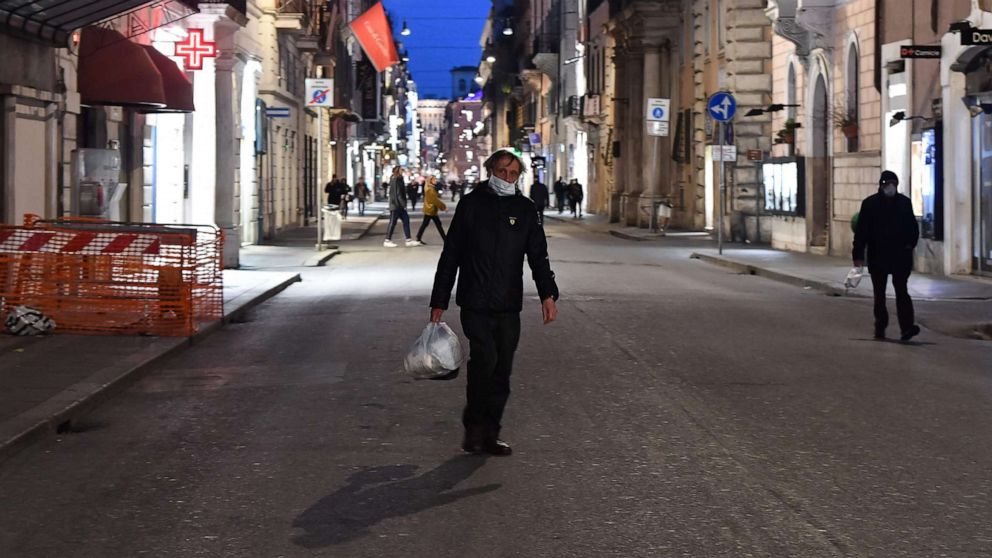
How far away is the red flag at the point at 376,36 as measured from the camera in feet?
159

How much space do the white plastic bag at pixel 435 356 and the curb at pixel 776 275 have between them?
13.3 meters

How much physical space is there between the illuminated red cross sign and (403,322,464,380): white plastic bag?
64.1 feet

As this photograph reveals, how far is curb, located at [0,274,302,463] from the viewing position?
30.1 feet

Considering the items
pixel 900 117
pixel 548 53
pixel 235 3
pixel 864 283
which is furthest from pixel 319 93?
pixel 548 53

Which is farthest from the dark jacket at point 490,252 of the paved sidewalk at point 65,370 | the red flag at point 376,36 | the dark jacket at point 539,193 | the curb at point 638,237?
the red flag at point 376,36

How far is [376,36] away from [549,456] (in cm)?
4096

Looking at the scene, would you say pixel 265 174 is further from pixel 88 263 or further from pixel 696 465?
pixel 696 465

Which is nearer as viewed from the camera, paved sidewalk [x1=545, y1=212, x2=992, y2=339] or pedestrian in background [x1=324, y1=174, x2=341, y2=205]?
paved sidewalk [x1=545, y1=212, x2=992, y2=339]

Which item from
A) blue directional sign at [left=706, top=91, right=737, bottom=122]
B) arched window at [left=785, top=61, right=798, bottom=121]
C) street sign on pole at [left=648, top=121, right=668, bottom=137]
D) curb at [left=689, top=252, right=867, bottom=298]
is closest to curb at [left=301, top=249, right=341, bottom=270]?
curb at [left=689, top=252, right=867, bottom=298]

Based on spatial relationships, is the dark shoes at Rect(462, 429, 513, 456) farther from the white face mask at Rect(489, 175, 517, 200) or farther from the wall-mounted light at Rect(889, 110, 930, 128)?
the wall-mounted light at Rect(889, 110, 930, 128)

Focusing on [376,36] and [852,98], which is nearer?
[852,98]

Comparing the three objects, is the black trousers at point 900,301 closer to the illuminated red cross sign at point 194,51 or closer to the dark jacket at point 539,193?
the illuminated red cross sign at point 194,51

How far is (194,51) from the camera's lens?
1078 inches

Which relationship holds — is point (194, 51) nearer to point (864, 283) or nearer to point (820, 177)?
point (864, 283)
